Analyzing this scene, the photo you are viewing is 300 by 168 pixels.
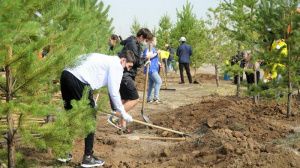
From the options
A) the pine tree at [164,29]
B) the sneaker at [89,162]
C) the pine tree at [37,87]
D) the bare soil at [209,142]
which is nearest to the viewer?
the pine tree at [37,87]

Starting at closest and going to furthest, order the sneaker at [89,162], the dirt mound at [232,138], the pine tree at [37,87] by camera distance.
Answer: the pine tree at [37,87], the dirt mound at [232,138], the sneaker at [89,162]

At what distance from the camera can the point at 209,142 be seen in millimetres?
5805

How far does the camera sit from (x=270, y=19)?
8.27 metres

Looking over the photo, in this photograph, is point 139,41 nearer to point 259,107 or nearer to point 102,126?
point 102,126

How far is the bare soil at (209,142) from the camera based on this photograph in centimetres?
494

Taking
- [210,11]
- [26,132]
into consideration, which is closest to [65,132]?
[26,132]

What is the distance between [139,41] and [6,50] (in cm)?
422

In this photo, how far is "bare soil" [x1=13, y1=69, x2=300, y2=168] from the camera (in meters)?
4.94

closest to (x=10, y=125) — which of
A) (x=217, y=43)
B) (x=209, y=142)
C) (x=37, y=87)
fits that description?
(x=37, y=87)

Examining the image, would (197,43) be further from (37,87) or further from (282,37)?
(37,87)

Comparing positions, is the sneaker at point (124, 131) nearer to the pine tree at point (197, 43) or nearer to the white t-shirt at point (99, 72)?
the white t-shirt at point (99, 72)

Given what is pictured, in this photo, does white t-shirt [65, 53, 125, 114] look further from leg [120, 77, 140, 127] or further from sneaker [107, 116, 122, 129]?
sneaker [107, 116, 122, 129]

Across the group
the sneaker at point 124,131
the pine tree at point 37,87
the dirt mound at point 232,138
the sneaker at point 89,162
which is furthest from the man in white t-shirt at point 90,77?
the sneaker at point 124,131

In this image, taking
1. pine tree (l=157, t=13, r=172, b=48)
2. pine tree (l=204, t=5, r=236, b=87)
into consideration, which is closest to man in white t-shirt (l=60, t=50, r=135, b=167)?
pine tree (l=204, t=5, r=236, b=87)
